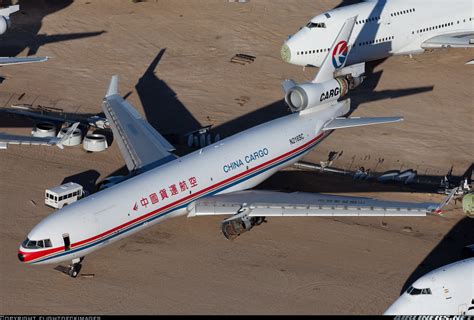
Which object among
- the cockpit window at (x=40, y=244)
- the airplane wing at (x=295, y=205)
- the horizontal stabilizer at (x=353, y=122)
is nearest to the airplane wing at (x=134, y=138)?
the airplane wing at (x=295, y=205)

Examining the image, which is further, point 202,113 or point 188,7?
point 188,7

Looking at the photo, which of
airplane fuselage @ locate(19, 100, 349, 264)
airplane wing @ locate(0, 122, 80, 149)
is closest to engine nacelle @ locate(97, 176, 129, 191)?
airplane fuselage @ locate(19, 100, 349, 264)

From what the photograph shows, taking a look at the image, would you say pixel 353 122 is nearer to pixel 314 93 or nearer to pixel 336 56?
pixel 314 93

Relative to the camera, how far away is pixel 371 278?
176 ft

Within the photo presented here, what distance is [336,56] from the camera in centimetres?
6681

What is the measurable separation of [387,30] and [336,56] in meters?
15.7

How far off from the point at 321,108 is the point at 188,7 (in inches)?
1395

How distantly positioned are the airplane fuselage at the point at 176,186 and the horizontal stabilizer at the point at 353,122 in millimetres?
598

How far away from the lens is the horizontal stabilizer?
2479 inches

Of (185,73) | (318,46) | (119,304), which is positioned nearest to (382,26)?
(318,46)

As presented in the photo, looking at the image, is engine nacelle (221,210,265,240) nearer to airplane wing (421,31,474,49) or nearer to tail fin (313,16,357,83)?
tail fin (313,16,357,83)

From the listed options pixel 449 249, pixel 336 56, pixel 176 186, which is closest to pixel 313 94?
pixel 336 56

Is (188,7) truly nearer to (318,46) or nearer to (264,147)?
(318,46)

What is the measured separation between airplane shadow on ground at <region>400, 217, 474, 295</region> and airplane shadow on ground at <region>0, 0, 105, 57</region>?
45.4 meters
